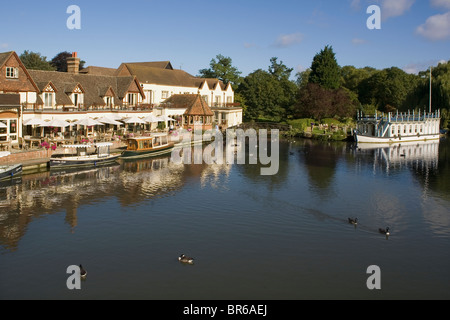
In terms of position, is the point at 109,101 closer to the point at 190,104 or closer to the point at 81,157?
the point at 190,104

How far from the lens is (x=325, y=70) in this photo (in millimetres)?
84500

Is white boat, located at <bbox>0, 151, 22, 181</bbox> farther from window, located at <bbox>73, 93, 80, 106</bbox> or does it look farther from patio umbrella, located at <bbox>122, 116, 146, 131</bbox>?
patio umbrella, located at <bbox>122, 116, 146, 131</bbox>

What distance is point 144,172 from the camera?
37.8 meters

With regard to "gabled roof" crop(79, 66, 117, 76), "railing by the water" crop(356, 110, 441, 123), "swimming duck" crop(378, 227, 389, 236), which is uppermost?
"gabled roof" crop(79, 66, 117, 76)

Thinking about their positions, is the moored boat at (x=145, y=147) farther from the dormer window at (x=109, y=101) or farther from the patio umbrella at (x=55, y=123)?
the dormer window at (x=109, y=101)

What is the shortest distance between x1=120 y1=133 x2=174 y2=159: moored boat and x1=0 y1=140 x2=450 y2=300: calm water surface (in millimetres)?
5625

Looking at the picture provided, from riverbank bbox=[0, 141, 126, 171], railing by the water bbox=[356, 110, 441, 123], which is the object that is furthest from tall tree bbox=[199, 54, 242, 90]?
riverbank bbox=[0, 141, 126, 171]

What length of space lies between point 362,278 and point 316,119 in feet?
213

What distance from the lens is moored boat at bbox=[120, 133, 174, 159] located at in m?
43.5

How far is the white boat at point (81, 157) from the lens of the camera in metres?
36.7

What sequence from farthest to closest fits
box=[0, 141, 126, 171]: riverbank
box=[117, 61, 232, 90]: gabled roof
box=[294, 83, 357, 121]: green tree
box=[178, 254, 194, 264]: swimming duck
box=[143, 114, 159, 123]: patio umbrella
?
box=[294, 83, 357, 121]: green tree → box=[117, 61, 232, 90]: gabled roof → box=[143, 114, 159, 123]: patio umbrella → box=[0, 141, 126, 171]: riverbank → box=[178, 254, 194, 264]: swimming duck

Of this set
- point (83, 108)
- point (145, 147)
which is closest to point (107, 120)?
point (83, 108)

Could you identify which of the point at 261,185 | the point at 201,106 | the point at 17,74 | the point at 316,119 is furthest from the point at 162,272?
the point at 316,119

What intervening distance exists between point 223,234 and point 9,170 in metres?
18.2
